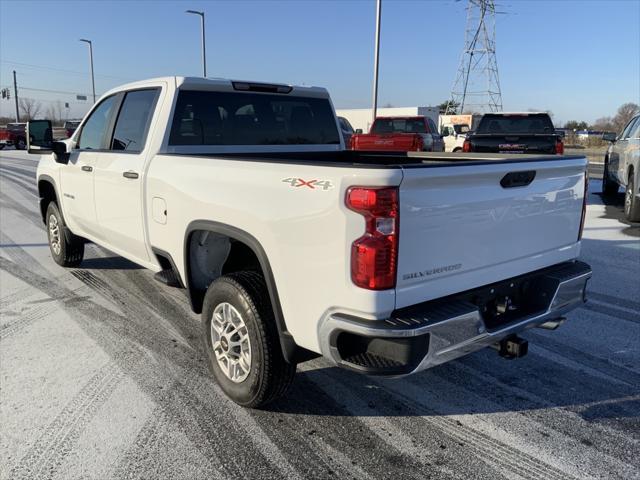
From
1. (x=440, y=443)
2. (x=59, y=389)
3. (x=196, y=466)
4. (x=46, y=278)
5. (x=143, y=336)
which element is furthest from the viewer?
(x=46, y=278)

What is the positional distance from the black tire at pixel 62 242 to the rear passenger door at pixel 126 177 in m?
1.34

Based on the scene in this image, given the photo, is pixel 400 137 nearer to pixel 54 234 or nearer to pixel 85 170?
pixel 54 234

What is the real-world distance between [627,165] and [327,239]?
29.8ft

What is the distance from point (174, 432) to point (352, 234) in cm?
157

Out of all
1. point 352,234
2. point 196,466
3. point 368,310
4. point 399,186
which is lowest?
point 196,466

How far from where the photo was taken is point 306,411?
331 centimetres

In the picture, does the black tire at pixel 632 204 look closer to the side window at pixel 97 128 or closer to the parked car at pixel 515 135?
the parked car at pixel 515 135

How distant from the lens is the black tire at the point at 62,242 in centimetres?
611

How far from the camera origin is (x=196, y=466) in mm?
2754

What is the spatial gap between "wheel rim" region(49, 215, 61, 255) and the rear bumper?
4.78m

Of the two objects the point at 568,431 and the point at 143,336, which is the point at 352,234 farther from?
the point at 143,336

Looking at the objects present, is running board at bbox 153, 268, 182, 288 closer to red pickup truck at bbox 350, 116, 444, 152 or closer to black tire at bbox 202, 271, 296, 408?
black tire at bbox 202, 271, 296, 408

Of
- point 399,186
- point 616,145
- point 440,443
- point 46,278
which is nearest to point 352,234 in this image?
point 399,186

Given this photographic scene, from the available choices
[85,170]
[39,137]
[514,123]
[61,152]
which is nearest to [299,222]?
[85,170]
